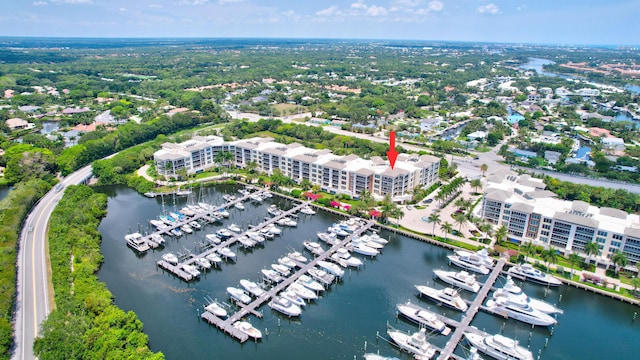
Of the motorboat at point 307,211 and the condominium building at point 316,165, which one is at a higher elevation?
the condominium building at point 316,165

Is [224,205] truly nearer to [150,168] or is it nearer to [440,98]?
[150,168]

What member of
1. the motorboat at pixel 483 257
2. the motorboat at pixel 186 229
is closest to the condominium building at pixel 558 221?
the motorboat at pixel 483 257

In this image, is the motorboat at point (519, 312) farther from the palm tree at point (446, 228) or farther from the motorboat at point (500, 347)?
the palm tree at point (446, 228)

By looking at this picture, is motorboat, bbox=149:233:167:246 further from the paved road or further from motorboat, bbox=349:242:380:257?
motorboat, bbox=349:242:380:257

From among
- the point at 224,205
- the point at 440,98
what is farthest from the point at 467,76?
the point at 224,205

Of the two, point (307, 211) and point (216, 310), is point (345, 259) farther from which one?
point (216, 310)

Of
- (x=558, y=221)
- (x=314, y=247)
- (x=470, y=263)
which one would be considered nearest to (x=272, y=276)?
(x=314, y=247)

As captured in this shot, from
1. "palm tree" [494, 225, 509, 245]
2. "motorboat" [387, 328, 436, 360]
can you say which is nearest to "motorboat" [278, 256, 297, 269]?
"motorboat" [387, 328, 436, 360]
